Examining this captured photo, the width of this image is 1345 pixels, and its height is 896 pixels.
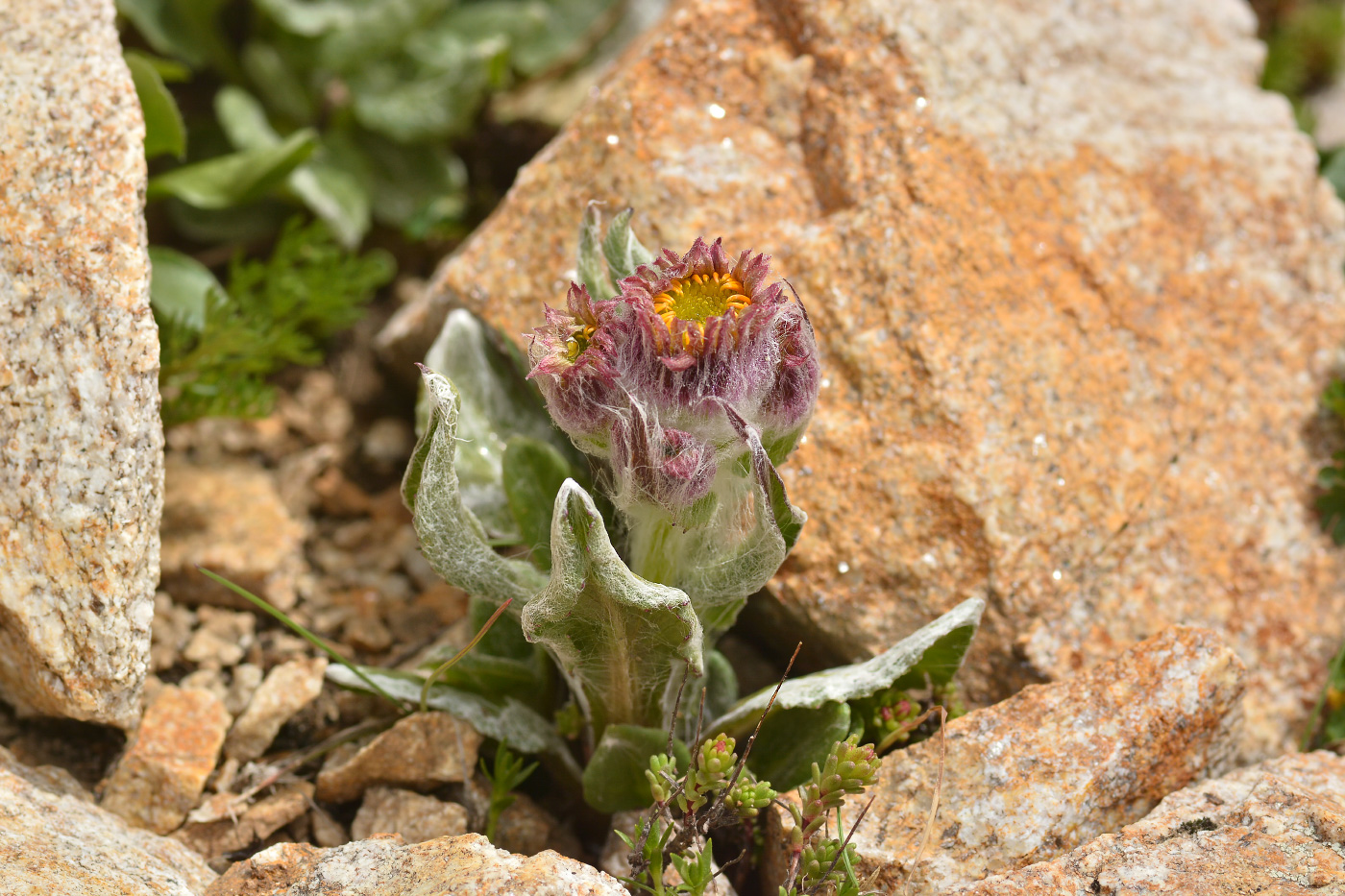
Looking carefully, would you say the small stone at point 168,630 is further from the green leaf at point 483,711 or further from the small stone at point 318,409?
the small stone at point 318,409

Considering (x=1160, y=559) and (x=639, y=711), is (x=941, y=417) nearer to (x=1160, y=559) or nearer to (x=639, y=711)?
(x=1160, y=559)

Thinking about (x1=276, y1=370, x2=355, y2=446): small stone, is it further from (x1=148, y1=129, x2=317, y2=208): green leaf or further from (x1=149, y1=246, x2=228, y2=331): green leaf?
(x1=148, y1=129, x2=317, y2=208): green leaf

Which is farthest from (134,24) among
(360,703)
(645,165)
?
(360,703)

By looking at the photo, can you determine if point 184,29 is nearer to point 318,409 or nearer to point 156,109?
point 156,109

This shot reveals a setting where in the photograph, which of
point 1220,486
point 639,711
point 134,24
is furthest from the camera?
point 134,24

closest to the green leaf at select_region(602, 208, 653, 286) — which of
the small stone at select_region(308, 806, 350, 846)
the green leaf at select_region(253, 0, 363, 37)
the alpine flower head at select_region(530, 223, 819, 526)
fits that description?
the alpine flower head at select_region(530, 223, 819, 526)

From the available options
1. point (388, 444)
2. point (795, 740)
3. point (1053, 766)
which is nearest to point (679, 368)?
point (795, 740)

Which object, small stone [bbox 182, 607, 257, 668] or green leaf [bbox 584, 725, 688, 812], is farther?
small stone [bbox 182, 607, 257, 668]

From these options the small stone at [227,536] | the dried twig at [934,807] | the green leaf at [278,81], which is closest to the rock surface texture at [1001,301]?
the dried twig at [934,807]
